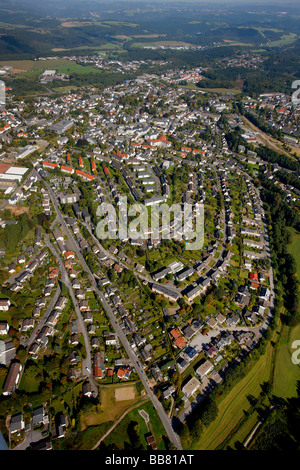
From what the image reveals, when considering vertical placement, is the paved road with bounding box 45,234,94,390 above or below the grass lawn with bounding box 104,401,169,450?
above

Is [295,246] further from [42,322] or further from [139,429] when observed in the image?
[42,322]

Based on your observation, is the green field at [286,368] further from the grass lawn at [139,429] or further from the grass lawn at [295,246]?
the grass lawn at [139,429]

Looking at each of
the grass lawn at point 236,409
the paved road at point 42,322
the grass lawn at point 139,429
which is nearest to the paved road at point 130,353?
the grass lawn at point 139,429

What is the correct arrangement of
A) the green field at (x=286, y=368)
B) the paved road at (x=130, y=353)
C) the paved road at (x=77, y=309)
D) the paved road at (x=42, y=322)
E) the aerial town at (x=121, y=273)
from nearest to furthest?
the paved road at (x=130, y=353) → the aerial town at (x=121, y=273) → the paved road at (x=77, y=309) → the green field at (x=286, y=368) → the paved road at (x=42, y=322)

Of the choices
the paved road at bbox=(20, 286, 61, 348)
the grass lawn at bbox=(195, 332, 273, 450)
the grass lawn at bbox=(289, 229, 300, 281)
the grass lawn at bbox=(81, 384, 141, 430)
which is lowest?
the grass lawn at bbox=(195, 332, 273, 450)

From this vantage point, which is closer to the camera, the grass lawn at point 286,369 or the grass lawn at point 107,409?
the grass lawn at point 107,409

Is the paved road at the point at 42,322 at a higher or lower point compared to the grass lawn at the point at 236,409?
higher

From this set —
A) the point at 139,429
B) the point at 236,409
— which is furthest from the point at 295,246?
the point at 139,429

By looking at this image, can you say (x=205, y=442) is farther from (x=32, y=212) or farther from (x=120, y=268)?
(x=32, y=212)

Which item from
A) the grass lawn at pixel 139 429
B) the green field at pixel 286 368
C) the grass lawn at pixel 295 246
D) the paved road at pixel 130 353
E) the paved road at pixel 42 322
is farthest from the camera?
the grass lawn at pixel 295 246

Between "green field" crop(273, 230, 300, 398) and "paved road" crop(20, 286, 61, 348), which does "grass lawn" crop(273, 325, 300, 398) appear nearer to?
"green field" crop(273, 230, 300, 398)

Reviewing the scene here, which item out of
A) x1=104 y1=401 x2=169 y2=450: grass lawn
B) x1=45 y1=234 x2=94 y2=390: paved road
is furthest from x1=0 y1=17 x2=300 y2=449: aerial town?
x1=104 y1=401 x2=169 y2=450: grass lawn

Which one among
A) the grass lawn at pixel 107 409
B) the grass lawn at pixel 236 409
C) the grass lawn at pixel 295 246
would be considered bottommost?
the grass lawn at pixel 236 409
